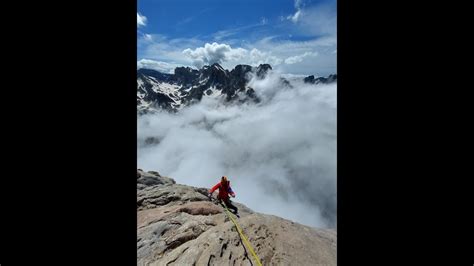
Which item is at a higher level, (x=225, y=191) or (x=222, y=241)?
(x=225, y=191)

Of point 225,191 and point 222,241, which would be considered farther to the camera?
point 225,191

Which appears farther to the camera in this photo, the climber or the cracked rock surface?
the climber

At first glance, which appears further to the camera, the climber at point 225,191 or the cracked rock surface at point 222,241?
the climber at point 225,191
